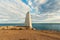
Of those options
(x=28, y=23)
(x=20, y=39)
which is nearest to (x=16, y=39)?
(x=20, y=39)

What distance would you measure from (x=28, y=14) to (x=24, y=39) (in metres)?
37.1

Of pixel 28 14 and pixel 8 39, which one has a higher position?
pixel 28 14

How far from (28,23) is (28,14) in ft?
11.5

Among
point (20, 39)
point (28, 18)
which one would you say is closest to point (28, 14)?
point (28, 18)

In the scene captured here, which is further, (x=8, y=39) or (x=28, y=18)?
(x=28, y=18)

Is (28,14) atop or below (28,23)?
atop

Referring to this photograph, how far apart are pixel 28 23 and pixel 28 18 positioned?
198cm

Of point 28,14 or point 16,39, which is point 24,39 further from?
point 28,14

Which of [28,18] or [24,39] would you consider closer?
[24,39]

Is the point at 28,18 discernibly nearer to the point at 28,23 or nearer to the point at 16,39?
the point at 28,23

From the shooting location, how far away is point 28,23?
56875 mm

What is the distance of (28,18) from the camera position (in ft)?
188

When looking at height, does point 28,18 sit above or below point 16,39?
above

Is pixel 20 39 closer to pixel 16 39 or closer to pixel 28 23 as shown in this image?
pixel 16 39
